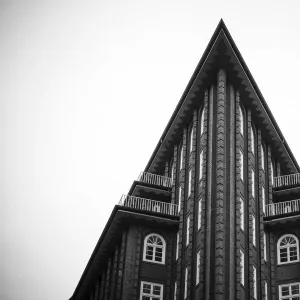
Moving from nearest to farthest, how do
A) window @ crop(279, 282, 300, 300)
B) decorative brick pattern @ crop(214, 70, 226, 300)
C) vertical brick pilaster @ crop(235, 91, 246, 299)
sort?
decorative brick pattern @ crop(214, 70, 226, 300)
vertical brick pilaster @ crop(235, 91, 246, 299)
window @ crop(279, 282, 300, 300)

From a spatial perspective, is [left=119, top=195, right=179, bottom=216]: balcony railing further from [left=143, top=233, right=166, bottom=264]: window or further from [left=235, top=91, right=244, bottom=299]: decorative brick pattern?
[left=235, top=91, right=244, bottom=299]: decorative brick pattern

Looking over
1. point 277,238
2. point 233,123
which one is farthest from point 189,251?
point 233,123

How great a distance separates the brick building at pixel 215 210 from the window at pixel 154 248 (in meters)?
0.06

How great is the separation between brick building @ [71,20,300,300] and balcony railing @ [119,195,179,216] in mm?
74

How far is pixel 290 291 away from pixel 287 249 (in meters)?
2.76

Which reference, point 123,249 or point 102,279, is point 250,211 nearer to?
point 123,249

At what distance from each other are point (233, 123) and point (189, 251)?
28.3 ft

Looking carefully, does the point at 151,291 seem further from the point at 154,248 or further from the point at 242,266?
the point at 242,266

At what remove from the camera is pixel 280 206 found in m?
43.2

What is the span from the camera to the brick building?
36.8 metres

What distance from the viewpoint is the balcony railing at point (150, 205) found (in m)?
43.4

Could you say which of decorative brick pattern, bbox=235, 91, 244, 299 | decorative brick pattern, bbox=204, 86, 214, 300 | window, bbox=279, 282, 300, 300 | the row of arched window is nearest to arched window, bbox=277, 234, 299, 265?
the row of arched window

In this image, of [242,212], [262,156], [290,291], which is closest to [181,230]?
[242,212]

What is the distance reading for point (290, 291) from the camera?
125ft
